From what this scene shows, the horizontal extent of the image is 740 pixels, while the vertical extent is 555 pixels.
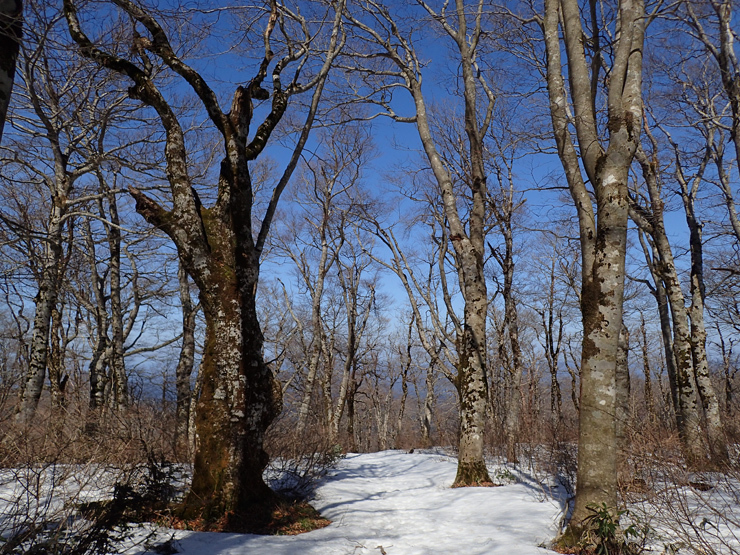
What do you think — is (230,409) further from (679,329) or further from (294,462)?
(679,329)

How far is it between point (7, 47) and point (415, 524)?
18.2ft

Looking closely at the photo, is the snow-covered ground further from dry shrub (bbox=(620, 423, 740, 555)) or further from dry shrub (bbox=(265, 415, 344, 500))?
dry shrub (bbox=(265, 415, 344, 500))

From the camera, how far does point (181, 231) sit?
500 cm

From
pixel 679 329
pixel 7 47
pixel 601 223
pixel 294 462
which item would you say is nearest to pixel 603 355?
pixel 601 223

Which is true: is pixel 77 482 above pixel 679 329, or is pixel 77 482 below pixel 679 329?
below

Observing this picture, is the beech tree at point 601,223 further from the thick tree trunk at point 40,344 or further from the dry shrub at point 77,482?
the thick tree trunk at point 40,344

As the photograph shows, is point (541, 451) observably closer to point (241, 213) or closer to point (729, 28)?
point (241, 213)

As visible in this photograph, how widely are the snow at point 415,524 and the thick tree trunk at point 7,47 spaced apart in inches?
122

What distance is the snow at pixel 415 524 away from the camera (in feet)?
12.5

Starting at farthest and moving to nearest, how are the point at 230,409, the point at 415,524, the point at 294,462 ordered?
the point at 294,462 < the point at 415,524 < the point at 230,409

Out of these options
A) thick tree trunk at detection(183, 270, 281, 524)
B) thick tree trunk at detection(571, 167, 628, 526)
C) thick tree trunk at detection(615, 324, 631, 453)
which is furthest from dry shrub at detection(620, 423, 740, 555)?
thick tree trunk at detection(183, 270, 281, 524)

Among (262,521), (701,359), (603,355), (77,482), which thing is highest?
(701,359)

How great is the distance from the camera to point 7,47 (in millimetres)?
2414

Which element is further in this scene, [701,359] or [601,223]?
[701,359]
